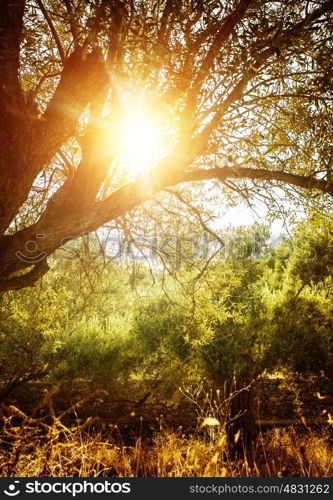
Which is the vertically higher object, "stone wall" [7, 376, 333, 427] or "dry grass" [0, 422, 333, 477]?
"dry grass" [0, 422, 333, 477]

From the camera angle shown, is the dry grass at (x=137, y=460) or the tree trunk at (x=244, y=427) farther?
the tree trunk at (x=244, y=427)

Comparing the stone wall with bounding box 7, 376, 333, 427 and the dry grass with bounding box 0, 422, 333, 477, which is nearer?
the dry grass with bounding box 0, 422, 333, 477

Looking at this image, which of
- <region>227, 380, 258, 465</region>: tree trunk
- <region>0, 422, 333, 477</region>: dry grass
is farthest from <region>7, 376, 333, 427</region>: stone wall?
<region>0, 422, 333, 477</region>: dry grass

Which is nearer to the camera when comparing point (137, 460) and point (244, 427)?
point (137, 460)

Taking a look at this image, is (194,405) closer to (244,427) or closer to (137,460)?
(244,427)

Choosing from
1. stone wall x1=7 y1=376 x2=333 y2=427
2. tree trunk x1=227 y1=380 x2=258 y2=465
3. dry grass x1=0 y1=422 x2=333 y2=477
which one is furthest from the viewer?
stone wall x1=7 y1=376 x2=333 y2=427

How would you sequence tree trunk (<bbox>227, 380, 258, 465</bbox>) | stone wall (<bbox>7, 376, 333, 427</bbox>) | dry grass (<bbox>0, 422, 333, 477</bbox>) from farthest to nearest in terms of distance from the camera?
stone wall (<bbox>7, 376, 333, 427</bbox>) < tree trunk (<bbox>227, 380, 258, 465</bbox>) < dry grass (<bbox>0, 422, 333, 477</bbox>)

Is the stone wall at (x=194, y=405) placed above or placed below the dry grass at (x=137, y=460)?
below

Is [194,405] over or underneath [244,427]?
underneath

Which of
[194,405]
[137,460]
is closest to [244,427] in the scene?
[137,460]

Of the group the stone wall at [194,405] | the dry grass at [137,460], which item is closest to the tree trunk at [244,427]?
the dry grass at [137,460]

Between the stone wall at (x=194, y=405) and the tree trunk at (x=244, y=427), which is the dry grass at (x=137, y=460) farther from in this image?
the stone wall at (x=194, y=405)

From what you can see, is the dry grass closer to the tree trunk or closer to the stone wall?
the tree trunk

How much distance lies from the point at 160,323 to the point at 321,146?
14380 millimetres
